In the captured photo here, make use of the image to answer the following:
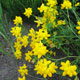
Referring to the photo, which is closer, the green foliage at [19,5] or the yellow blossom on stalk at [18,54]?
the yellow blossom on stalk at [18,54]

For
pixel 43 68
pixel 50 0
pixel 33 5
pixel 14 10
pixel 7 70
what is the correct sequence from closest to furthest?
pixel 43 68
pixel 50 0
pixel 7 70
pixel 33 5
pixel 14 10

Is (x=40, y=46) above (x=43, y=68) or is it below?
above

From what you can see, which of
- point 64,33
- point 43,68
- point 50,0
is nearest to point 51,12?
point 50,0

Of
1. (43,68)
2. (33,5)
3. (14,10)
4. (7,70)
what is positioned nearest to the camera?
(43,68)

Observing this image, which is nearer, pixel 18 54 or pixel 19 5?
pixel 18 54

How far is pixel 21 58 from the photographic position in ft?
6.01

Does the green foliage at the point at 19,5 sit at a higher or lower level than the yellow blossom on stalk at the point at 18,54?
higher

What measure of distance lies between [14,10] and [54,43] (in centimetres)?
95

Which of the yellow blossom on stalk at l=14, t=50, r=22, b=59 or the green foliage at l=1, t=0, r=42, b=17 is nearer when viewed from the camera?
the yellow blossom on stalk at l=14, t=50, r=22, b=59

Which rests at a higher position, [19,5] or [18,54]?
[19,5]

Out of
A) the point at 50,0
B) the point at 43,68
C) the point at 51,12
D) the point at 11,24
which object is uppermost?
the point at 11,24

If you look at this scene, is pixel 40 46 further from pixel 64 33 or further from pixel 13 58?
pixel 13 58

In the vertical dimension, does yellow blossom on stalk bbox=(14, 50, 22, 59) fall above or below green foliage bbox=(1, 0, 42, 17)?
below

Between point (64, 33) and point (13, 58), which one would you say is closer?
point (64, 33)
